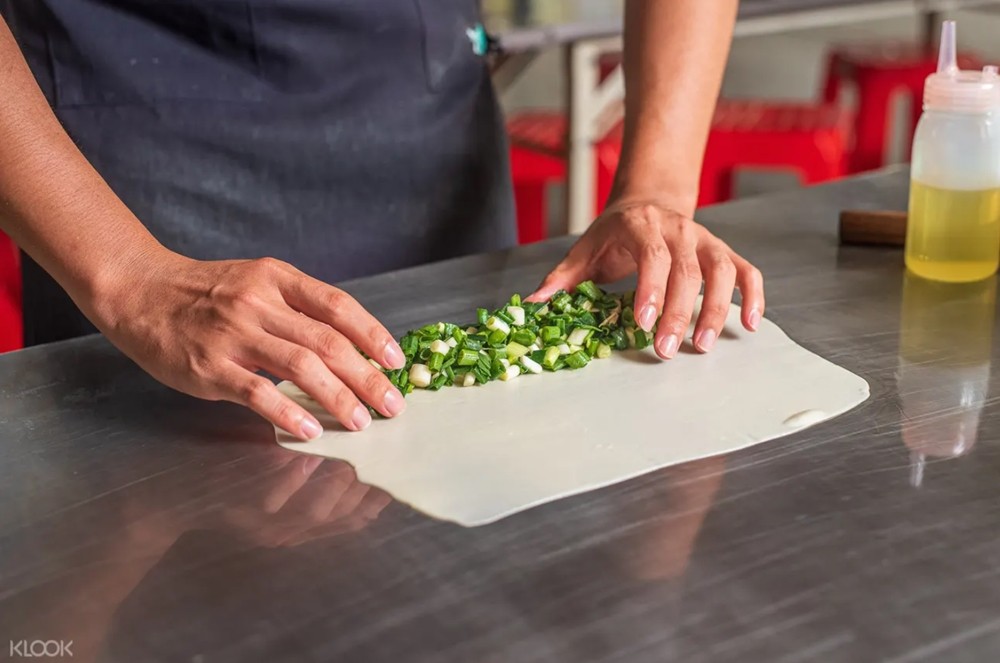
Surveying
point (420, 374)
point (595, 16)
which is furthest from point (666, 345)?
point (595, 16)

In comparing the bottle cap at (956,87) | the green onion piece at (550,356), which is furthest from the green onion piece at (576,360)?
the bottle cap at (956,87)

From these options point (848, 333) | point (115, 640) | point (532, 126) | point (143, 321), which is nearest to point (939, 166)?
point (848, 333)

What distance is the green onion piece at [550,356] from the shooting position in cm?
107

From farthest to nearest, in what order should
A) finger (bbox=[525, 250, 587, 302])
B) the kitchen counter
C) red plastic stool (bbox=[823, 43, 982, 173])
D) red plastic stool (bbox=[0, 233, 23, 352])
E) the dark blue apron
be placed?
red plastic stool (bbox=[823, 43, 982, 173]) → the kitchen counter → red plastic stool (bbox=[0, 233, 23, 352]) → the dark blue apron → finger (bbox=[525, 250, 587, 302])

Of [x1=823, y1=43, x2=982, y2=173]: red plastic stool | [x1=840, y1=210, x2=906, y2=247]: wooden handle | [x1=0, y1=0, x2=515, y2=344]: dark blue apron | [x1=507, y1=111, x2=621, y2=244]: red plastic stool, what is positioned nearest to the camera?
[x1=0, y1=0, x2=515, y2=344]: dark blue apron

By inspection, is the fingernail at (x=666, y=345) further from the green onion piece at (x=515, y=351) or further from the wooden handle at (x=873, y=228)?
the wooden handle at (x=873, y=228)

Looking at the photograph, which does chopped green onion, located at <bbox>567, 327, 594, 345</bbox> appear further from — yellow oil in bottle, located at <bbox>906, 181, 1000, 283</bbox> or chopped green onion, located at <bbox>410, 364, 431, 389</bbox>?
yellow oil in bottle, located at <bbox>906, 181, 1000, 283</bbox>

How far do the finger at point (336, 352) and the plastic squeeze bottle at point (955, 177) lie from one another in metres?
0.68

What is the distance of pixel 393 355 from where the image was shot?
96 cm

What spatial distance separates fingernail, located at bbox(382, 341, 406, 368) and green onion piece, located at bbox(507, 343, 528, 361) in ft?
0.41

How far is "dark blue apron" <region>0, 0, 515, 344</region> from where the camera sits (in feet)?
4.16

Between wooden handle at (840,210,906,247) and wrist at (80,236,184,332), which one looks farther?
wooden handle at (840,210,906,247)

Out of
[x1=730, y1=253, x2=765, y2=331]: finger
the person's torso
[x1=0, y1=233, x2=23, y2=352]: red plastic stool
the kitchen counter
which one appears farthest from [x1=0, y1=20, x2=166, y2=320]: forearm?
the kitchen counter

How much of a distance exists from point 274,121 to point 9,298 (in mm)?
986
